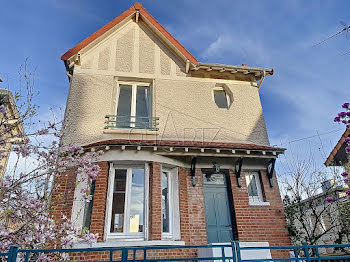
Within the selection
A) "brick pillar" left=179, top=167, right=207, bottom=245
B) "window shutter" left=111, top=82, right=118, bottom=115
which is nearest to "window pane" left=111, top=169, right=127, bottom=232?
"brick pillar" left=179, top=167, right=207, bottom=245

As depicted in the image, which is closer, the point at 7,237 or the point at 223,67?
the point at 7,237

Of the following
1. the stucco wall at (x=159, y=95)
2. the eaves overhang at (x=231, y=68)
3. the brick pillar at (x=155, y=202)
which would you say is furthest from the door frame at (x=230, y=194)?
the eaves overhang at (x=231, y=68)

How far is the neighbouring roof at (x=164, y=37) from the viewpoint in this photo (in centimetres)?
895

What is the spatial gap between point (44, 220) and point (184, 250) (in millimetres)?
3549

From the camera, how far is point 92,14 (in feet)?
31.1

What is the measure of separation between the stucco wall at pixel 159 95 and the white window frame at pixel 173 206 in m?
1.30

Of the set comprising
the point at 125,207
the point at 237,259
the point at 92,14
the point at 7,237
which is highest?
the point at 92,14

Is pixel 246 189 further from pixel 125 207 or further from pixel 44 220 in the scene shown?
pixel 44 220

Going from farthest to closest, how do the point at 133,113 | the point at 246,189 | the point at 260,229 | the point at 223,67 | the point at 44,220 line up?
the point at 223,67, the point at 133,113, the point at 246,189, the point at 260,229, the point at 44,220

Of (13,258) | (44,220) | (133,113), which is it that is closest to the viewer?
(13,258)

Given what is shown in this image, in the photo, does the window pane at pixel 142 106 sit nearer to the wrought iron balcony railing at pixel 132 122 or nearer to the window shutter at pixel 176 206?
the wrought iron balcony railing at pixel 132 122

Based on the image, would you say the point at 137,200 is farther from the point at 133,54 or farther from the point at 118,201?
the point at 133,54

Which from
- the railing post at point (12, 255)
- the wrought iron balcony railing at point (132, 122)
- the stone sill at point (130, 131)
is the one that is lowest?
the railing post at point (12, 255)

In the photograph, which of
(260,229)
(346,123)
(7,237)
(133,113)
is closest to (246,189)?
(260,229)
